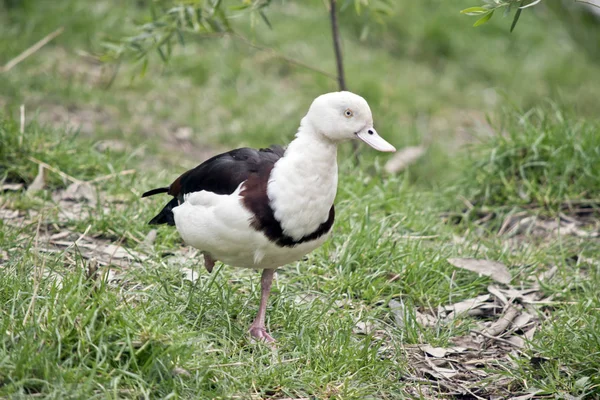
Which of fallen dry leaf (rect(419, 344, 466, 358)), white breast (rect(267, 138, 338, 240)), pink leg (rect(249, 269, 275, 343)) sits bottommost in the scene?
fallen dry leaf (rect(419, 344, 466, 358))

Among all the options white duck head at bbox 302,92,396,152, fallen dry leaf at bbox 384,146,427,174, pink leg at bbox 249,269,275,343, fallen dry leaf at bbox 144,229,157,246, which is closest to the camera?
white duck head at bbox 302,92,396,152

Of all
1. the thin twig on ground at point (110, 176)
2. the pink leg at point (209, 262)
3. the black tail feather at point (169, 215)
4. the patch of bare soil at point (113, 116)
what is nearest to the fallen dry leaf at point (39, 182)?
the thin twig on ground at point (110, 176)

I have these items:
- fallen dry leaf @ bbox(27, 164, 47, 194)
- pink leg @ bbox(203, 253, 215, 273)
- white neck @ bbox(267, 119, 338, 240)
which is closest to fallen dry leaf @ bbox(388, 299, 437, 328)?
white neck @ bbox(267, 119, 338, 240)

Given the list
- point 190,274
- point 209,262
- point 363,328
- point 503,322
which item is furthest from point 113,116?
point 503,322

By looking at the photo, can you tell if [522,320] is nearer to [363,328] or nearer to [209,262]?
[363,328]

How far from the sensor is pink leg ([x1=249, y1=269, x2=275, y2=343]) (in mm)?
3254

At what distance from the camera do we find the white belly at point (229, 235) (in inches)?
119

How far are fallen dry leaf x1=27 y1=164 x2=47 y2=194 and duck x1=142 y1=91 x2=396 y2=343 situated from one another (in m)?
1.61

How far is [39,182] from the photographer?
4477mm

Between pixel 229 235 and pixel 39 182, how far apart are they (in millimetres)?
1907

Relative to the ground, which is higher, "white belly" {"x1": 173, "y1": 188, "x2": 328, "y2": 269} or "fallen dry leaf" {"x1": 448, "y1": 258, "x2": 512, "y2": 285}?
"white belly" {"x1": 173, "y1": 188, "x2": 328, "y2": 269}

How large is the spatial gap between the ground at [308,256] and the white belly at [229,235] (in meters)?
0.32

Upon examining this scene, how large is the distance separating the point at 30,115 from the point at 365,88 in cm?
284

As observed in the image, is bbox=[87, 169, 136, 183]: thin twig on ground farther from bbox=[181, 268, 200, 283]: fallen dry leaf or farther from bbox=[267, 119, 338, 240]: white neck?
bbox=[267, 119, 338, 240]: white neck
